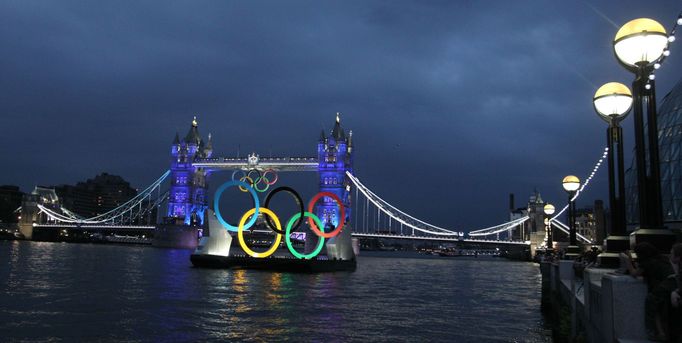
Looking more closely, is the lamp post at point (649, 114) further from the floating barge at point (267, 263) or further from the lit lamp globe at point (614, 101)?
the floating barge at point (267, 263)

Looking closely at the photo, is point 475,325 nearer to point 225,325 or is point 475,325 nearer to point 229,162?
point 225,325

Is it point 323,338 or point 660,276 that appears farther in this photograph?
point 323,338

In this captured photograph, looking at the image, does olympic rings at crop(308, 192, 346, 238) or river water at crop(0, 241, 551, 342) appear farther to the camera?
olympic rings at crop(308, 192, 346, 238)

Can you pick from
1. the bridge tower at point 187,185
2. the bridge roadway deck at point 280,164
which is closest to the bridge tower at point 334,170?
the bridge roadway deck at point 280,164

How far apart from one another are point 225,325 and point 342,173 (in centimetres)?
8502

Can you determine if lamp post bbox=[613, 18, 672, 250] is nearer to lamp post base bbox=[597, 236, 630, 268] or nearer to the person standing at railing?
the person standing at railing

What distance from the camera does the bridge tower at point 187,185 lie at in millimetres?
110125

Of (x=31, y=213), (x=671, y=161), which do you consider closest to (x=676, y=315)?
(x=671, y=161)

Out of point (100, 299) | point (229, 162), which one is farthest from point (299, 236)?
point (100, 299)

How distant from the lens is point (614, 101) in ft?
34.5

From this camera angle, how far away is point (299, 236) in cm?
8988

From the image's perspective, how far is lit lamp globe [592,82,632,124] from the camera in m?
10.5

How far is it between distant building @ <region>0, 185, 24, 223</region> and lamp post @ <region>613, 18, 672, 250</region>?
157 meters

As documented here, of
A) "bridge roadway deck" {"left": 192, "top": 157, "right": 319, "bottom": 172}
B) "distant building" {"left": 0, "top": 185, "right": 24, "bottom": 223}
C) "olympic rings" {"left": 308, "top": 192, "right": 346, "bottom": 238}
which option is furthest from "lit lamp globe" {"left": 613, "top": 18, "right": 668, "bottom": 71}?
"distant building" {"left": 0, "top": 185, "right": 24, "bottom": 223}
